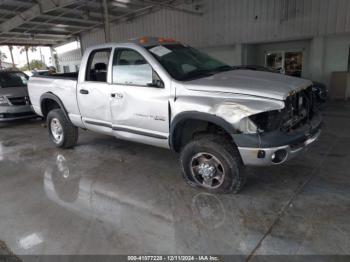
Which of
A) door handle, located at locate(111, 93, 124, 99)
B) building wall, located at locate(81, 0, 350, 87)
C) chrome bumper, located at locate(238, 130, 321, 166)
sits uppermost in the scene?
building wall, located at locate(81, 0, 350, 87)

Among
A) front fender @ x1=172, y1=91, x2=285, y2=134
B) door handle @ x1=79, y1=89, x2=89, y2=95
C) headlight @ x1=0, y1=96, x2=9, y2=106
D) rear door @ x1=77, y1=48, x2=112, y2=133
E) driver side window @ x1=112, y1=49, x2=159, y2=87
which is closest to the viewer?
front fender @ x1=172, y1=91, x2=285, y2=134

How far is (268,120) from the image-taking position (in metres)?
2.91

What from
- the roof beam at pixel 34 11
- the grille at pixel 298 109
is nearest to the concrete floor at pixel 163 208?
the grille at pixel 298 109

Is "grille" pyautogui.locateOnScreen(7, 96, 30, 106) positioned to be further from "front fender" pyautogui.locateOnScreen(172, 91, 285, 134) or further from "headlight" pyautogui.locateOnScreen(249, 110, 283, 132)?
"headlight" pyautogui.locateOnScreen(249, 110, 283, 132)

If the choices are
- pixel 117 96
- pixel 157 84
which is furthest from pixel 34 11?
pixel 157 84

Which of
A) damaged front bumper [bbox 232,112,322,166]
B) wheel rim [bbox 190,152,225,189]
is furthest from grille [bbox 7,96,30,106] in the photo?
damaged front bumper [bbox 232,112,322,166]

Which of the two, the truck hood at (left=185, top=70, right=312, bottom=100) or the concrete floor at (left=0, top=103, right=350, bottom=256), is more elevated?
the truck hood at (left=185, top=70, right=312, bottom=100)

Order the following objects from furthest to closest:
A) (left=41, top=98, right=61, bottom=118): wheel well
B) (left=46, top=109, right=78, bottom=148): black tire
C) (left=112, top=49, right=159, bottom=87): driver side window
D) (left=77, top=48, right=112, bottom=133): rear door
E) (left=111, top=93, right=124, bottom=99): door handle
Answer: (left=41, top=98, right=61, bottom=118): wheel well, (left=46, top=109, right=78, bottom=148): black tire, (left=77, top=48, right=112, bottom=133): rear door, (left=111, top=93, right=124, bottom=99): door handle, (left=112, top=49, right=159, bottom=87): driver side window

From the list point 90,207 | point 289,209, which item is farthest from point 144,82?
point 289,209

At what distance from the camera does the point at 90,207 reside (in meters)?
3.27

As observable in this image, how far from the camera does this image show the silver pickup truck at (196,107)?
292 cm

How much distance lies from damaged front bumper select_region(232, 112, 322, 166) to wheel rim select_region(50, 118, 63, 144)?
3.85 m

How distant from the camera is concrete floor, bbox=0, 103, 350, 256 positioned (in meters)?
2.53

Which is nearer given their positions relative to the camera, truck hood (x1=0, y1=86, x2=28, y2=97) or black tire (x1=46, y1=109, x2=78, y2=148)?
black tire (x1=46, y1=109, x2=78, y2=148)
